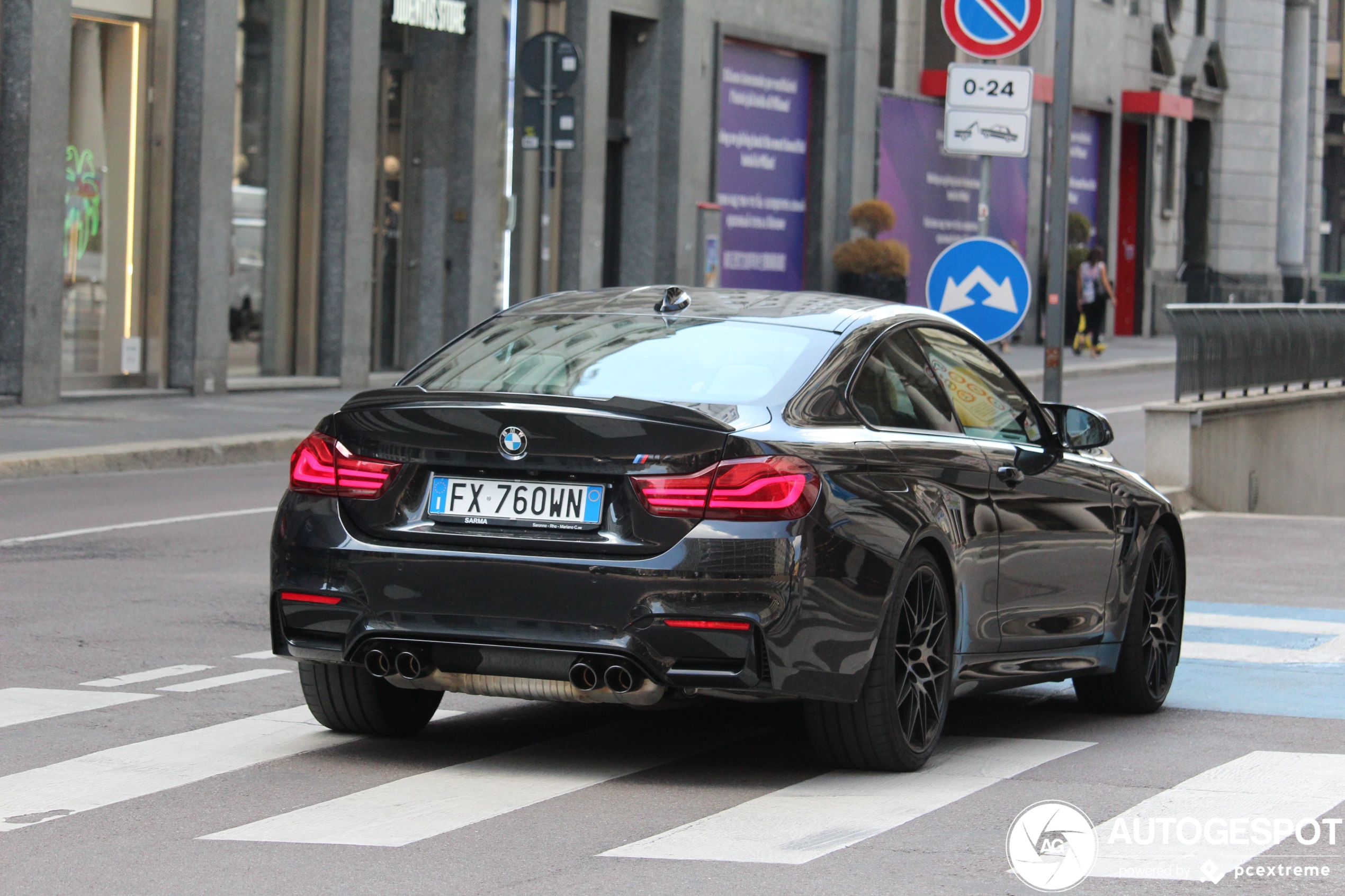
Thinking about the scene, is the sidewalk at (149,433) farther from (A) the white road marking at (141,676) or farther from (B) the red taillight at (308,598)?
(B) the red taillight at (308,598)

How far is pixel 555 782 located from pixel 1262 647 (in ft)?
15.0

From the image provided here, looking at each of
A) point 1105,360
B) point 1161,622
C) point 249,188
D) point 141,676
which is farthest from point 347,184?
point 1161,622

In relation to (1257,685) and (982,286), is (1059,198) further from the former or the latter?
(1257,685)

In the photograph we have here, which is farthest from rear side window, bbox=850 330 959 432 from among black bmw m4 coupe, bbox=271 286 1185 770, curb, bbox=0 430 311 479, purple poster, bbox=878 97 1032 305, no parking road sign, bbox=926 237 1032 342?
purple poster, bbox=878 97 1032 305

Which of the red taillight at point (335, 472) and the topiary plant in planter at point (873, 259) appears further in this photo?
the topiary plant in planter at point (873, 259)

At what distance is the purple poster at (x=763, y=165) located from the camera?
104ft

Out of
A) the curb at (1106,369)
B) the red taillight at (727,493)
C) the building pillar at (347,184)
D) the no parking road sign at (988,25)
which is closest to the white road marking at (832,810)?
the red taillight at (727,493)

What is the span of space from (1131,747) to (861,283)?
2588cm

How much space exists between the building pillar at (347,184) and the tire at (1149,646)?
1701 cm

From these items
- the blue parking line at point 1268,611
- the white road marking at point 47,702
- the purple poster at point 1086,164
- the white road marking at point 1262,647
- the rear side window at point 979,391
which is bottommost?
the blue parking line at point 1268,611

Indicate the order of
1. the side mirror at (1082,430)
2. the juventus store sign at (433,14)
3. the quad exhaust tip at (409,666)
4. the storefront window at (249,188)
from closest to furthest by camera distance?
the quad exhaust tip at (409,666) < the side mirror at (1082,430) < the storefront window at (249,188) < the juventus store sign at (433,14)

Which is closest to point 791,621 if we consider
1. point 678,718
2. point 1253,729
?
point 678,718

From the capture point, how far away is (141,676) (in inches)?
313

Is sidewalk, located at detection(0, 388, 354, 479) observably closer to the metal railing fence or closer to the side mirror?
the metal railing fence
